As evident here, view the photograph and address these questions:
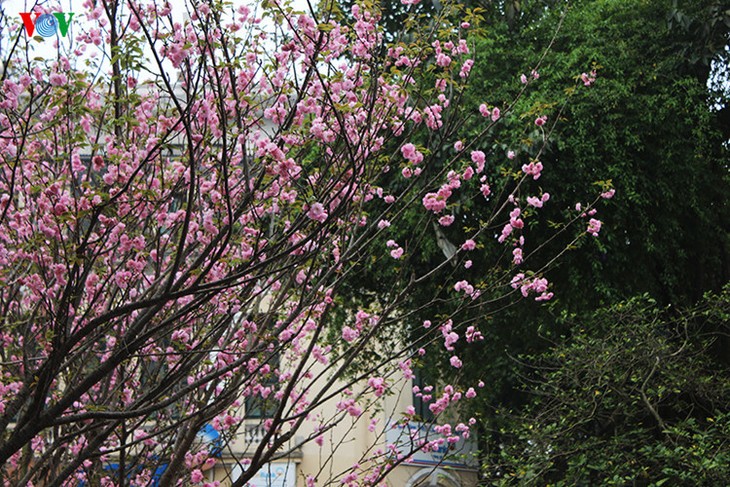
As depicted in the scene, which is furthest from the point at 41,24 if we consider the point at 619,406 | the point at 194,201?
the point at 619,406

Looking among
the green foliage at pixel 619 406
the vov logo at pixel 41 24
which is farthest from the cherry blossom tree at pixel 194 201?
the green foliage at pixel 619 406

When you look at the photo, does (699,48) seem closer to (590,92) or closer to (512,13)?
(590,92)

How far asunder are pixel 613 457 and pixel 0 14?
19.9 ft

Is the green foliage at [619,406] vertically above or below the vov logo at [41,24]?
below

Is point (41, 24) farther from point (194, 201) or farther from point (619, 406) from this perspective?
point (619, 406)

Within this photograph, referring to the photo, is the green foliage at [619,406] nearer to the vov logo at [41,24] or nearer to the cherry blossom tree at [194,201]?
the cherry blossom tree at [194,201]

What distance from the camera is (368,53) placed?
19.9ft

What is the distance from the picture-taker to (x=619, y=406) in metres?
8.77

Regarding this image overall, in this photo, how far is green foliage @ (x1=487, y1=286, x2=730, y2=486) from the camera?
8.51 metres

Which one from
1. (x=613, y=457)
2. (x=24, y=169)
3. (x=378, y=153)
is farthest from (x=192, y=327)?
(x=613, y=457)

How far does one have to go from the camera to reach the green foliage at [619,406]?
27.9 feet

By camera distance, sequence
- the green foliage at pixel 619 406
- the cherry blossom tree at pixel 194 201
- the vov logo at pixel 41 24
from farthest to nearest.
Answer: the green foliage at pixel 619 406 < the vov logo at pixel 41 24 < the cherry blossom tree at pixel 194 201

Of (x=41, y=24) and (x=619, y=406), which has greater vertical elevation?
(x=41, y=24)

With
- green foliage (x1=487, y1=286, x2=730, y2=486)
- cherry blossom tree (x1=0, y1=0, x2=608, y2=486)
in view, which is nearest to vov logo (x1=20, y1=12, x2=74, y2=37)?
cherry blossom tree (x1=0, y1=0, x2=608, y2=486)
